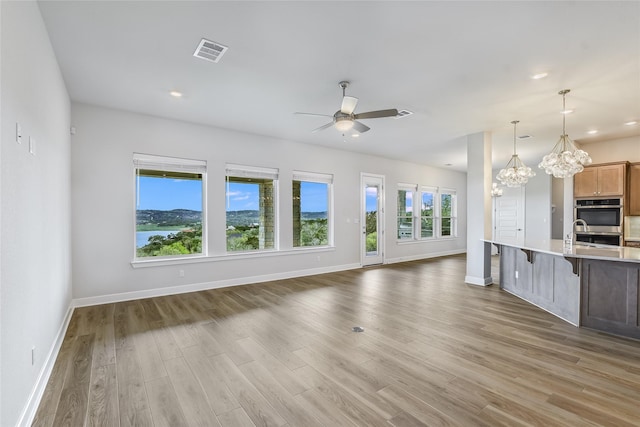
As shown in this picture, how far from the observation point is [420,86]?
3.75 metres

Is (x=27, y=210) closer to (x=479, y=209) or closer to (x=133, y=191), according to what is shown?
(x=133, y=191)

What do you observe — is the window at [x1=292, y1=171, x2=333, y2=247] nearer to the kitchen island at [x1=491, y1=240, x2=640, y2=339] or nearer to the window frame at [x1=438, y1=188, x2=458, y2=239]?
the kitchen island at [x1=491, y1=240, x2=640, y2=339]

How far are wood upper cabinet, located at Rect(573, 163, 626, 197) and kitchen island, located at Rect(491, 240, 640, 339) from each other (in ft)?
10.0

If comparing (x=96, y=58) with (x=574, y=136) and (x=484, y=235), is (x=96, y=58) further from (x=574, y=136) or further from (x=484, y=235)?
(x=574, y=136)

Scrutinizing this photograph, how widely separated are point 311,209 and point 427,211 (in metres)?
4.67

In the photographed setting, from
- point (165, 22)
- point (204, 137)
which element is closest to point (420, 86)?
point (165, 22)

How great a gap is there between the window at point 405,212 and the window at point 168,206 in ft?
18.6

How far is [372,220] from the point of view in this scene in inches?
320

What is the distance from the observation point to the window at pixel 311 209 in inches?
262

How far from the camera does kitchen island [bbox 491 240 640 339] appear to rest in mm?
3287

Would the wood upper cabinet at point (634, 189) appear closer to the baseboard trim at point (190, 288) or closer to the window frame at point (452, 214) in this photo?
the window frame at point (452, 214)

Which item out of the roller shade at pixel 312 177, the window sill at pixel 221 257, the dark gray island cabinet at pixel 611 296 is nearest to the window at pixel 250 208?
the window sill at pixel 221 257

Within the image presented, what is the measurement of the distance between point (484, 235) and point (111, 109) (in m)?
6.79

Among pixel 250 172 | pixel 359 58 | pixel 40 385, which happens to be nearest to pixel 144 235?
pixel 250 172
